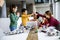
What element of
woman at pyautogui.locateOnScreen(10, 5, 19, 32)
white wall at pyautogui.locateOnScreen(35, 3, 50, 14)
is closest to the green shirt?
woman at pyautogui.locateOnScreen(10, 5, 19, 32)

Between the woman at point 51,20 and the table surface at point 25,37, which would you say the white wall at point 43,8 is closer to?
the woman at point 51,20

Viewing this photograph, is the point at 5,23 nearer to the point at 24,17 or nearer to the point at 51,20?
the point at 24,17

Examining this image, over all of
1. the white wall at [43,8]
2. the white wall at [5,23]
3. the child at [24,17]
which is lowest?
the white wall at [5,23]

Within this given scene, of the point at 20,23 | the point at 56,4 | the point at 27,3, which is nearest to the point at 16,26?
the point at 20,23

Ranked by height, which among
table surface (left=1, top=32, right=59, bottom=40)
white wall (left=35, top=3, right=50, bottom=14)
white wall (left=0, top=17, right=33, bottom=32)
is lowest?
table surface (left=1, top=32, right=59, bottom=40)

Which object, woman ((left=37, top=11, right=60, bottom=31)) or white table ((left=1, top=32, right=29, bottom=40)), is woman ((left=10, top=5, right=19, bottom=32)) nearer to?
white table ((left=1, top=32, right=29, bottom=40))

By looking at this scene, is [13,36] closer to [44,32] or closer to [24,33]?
[24,33]

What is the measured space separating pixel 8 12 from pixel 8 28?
100 mm

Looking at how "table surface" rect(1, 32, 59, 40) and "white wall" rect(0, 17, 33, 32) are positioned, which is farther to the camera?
"white wall" rect(0, 17, 33, 32)

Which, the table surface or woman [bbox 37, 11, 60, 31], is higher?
woman [bbox 37, 11, 60, 31]

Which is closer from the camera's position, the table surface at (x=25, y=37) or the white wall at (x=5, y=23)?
the table surface at (x=25, y=37)

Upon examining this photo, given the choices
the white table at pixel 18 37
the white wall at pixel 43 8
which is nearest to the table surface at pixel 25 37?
the white table at pixel 18 37

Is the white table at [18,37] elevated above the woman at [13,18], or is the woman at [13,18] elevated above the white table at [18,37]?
the woman at [13,18]

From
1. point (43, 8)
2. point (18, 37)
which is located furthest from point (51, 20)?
point (18, 37)
